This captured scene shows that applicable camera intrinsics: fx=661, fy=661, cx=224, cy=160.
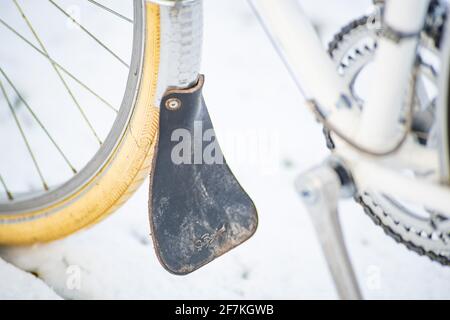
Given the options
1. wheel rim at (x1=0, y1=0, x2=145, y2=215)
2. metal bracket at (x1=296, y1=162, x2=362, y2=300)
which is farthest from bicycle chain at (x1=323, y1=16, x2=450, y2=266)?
wheel rim at (x1=0, y1=0, x2=145, y2=215)

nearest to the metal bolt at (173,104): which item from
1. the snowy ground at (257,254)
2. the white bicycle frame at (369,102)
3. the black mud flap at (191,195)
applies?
the black mud flap at (191,195)

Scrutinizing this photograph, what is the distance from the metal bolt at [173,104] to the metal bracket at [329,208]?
0.64 ft

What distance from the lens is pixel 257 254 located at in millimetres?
1102

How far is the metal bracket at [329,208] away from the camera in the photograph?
28.9 inches

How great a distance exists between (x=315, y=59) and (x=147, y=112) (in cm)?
23

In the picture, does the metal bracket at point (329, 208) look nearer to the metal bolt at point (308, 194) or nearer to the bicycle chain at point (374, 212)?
the metal bolt at point (308, 194)

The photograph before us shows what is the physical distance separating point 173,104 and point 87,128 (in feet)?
1.54

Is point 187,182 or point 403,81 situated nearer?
point 403,81

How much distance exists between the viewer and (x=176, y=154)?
0.90 meters

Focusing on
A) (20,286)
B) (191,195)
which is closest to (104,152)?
(191,195)
